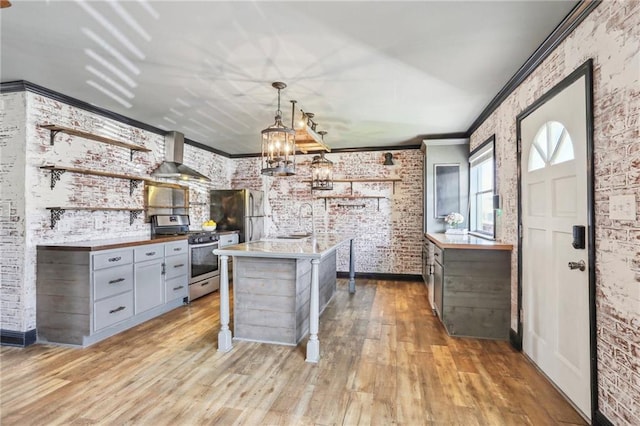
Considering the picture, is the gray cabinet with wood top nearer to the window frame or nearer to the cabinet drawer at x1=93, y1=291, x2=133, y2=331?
the window frame

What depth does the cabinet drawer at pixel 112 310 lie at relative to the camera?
3.18 m

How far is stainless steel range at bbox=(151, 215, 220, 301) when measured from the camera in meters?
4.63

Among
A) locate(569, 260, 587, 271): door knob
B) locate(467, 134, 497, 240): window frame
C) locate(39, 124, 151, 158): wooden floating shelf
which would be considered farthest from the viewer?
locate(467, 134, 497, 240): window frame

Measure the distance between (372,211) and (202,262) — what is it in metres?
3.13

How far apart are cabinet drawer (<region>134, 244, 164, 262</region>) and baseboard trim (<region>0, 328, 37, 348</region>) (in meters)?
1.12

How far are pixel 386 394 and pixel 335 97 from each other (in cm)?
282

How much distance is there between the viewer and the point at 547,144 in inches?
99.3

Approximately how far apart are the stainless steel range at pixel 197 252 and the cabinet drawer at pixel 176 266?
0.11 meters

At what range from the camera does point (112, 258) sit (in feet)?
11.0

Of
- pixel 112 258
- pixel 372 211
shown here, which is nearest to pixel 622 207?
pixel 112 258

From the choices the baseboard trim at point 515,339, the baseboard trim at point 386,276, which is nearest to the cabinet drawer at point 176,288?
the baseboard trim at point 386,276

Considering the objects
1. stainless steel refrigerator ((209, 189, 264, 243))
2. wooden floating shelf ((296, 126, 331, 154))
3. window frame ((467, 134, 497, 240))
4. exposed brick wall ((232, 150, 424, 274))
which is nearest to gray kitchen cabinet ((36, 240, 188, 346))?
wooden floating shelf ((296, 126, 331, 154))

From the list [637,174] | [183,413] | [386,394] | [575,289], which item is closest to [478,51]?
[637,174]

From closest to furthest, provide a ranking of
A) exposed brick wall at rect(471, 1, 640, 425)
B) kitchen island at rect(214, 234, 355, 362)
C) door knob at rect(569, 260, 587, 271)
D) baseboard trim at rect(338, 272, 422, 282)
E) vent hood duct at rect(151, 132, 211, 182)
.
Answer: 1. exposed brick wall at rect(471, 1, 640, 425)
2. door knob at rect(569, 260, 587, 271)
3. kitchen island at rect(214, 234, 355, 362)
4. vent hood duct at rect(151, 132, 211, 182)
5. baseboard trim at rect(338, 272, 422, 282)
